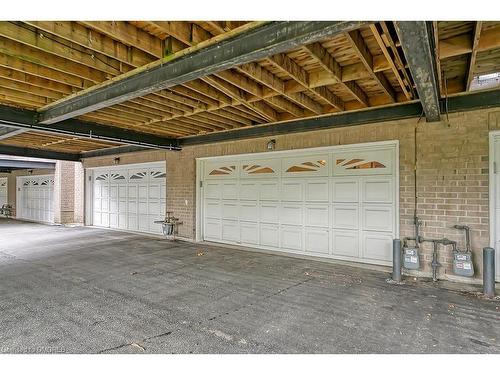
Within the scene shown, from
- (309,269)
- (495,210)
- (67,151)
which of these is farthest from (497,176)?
(67,151)

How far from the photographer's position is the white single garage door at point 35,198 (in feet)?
43.3

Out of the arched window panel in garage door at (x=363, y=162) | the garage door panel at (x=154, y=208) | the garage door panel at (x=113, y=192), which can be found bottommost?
the garage door panel at (x=154, y=208)

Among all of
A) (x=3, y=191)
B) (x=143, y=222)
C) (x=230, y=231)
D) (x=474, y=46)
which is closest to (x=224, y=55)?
(x=474, y=46)

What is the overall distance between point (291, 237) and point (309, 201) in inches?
35.7

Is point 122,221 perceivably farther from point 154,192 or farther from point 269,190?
point 269,190

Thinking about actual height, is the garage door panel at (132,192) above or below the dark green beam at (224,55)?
below

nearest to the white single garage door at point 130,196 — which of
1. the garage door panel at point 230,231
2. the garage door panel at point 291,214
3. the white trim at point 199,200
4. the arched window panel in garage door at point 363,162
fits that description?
the white trim at point 199,200

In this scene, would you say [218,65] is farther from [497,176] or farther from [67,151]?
[67,151]

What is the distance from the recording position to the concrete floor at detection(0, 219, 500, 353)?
267cm

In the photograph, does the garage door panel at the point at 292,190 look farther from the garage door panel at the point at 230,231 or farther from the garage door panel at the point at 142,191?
the garage door panel at the point at 142,191

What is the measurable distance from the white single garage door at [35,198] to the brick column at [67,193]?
1094 mm

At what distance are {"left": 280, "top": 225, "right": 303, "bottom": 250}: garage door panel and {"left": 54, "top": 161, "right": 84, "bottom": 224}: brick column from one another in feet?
30.5

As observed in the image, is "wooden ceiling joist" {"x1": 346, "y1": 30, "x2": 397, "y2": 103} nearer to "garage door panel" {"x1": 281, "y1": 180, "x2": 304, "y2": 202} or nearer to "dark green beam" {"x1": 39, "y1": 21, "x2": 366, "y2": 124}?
"dark green beam" {"x1": 39, "y1": 21, "x2": 366, "y2": 124}

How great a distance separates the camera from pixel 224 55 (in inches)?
110
